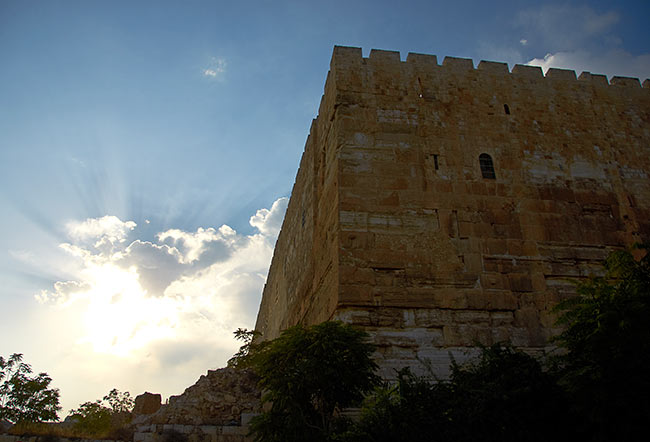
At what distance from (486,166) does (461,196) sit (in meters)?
0.87

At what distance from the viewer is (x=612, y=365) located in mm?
4273

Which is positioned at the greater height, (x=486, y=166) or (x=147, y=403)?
(x=486, y=166)

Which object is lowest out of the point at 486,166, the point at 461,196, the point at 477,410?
the point at 477,410

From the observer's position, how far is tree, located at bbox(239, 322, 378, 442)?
5402mm

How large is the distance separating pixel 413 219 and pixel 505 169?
6.78 ft

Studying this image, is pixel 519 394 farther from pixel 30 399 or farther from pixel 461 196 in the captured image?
pixel 30 399

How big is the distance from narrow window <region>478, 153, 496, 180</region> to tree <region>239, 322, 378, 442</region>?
3.99 meters

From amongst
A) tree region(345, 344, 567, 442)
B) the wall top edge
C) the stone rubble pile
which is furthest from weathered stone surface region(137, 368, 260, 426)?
the wall top edge

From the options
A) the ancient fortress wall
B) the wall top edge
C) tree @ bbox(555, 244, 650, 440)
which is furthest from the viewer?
the wall top edge

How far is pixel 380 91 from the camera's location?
343 inches

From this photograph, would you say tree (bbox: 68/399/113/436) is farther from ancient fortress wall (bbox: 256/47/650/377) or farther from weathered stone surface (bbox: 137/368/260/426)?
ancient fortress wall (bbox: 256/47/650/377)

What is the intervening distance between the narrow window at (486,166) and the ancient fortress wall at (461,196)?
0.11 metres

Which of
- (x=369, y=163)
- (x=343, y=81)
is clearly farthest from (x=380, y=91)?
(x=369, y=163)

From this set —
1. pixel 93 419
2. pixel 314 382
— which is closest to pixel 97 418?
pixel 93 419
